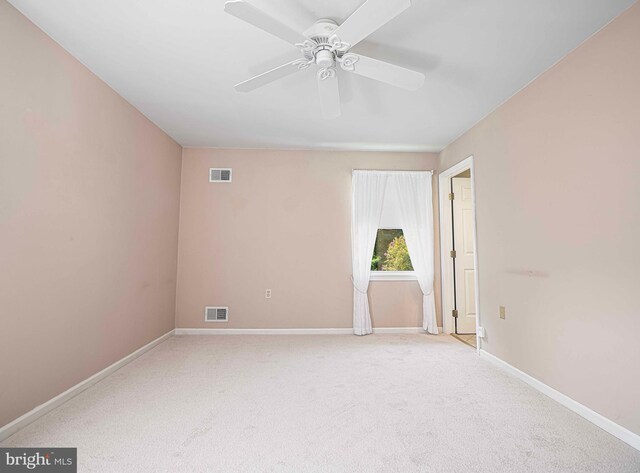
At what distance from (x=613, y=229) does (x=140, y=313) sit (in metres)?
4.06

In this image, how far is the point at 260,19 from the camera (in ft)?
5.16

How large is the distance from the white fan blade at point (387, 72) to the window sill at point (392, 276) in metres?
2.75

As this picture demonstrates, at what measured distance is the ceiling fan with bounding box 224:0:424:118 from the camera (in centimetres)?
152

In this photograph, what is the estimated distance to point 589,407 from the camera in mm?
2102

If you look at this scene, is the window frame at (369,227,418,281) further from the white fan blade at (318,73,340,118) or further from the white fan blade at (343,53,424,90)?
the white fan blade at (343,53,424,90)

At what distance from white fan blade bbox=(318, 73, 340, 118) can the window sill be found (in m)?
2.48

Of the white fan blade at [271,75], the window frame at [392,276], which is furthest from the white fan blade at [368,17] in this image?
the window frame at [392,276]

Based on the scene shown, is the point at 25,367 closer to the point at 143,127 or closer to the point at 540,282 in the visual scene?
the point at 143,127

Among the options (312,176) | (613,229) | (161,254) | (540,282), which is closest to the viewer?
(613,229)

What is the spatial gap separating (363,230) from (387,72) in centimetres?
248

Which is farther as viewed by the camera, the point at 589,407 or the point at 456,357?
the point at 456,357

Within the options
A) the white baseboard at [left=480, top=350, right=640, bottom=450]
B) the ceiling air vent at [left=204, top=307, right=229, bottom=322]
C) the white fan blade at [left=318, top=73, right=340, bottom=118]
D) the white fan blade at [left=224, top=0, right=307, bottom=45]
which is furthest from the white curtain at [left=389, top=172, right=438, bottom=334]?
the white fan blade at [left=224, top=0, right=307, bottom=45]

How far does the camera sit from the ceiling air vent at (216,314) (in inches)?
167

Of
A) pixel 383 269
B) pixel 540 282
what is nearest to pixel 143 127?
pixel 383 269
